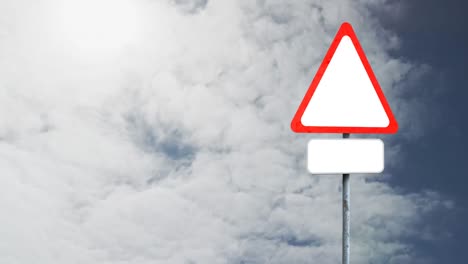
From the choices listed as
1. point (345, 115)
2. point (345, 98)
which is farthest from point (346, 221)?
point (345, 98)

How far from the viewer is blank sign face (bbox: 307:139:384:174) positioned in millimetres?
2445

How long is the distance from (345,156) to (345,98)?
0.39 metres

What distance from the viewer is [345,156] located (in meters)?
2.51

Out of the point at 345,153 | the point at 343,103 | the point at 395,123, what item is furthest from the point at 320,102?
the point at 395,123

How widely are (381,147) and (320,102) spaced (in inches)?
19.0

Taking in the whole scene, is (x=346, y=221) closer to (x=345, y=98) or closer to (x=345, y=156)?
(x=345, y=156)

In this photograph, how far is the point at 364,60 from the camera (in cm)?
270

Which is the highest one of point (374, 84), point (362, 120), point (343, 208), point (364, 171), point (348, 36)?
point (348, 36)

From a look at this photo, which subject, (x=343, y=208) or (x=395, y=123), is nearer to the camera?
(x=343, y=208)

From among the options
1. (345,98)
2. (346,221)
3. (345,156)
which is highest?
(345,98)

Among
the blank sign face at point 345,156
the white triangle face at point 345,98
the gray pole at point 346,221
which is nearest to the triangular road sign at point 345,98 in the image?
the white triangle face at point 345,98

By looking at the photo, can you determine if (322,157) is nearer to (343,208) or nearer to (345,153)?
(345,153)

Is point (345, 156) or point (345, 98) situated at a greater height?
point (345, 98)

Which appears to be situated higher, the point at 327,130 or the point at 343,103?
the point at 343,103
